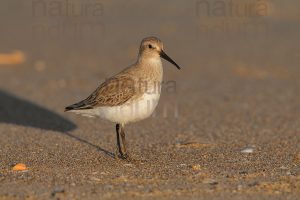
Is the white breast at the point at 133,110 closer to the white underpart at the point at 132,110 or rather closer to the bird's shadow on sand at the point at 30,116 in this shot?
the white underpart at the point at 132,110

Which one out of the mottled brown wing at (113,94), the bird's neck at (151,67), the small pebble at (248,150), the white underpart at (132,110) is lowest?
the small pebble at (248,150)

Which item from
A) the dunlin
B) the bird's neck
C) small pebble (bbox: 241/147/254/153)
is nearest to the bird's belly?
the dunlin

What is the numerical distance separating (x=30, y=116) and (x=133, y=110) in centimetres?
331

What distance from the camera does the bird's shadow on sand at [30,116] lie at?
9188mm

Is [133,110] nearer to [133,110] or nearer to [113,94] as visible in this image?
[133,110]

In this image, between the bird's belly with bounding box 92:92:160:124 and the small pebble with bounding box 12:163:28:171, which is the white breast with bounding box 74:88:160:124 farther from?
the small pebble with bounding box 12:163:28:171

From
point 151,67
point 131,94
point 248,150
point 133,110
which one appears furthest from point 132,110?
point 248,150

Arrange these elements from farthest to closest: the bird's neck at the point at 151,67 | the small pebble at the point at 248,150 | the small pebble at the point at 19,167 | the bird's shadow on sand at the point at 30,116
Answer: the bird's shadow on sand at the point at 30,116
the small pebble at the point at 248,150
the bird's neck at the point at 151,67
the small pebble at the point at 19,167

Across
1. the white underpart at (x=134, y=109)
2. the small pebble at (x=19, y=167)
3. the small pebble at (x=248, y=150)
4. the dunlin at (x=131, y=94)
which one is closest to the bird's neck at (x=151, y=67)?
the dunlin at (x=131, y=94)

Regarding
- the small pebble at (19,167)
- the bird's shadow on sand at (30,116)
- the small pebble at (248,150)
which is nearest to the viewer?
the small pebble at (19,167)

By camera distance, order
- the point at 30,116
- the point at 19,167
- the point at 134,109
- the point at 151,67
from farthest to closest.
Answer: the point at 30,116 → the point at 151,67 → the point at 134,109 → the point at 19,167

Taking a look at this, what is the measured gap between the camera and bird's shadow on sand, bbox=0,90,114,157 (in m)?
9.19

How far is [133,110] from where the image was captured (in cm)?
697

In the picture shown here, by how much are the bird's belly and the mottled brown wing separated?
62 millimetres
